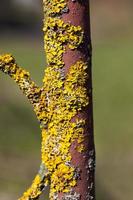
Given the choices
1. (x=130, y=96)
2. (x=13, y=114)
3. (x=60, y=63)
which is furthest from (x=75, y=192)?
(x=130, y=96)

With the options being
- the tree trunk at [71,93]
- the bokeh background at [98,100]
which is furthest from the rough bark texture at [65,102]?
the bokeh background at [98,100]

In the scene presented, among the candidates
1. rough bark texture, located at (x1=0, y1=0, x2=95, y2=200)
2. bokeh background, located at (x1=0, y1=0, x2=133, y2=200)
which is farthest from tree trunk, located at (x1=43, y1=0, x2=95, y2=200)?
bokeh background, located at (x1=0, y1=0, x2=133, y2=200)

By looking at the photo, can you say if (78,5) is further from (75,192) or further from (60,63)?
(75,192)

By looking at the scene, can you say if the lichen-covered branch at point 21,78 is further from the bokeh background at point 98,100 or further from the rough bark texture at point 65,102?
the bokeh background at point 98,100

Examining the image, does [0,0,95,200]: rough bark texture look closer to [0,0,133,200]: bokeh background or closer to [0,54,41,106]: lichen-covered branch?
[0,54,41,106]: lichen-covered branch

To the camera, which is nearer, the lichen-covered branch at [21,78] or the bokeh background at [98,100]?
the lichen-covered branch at [21,78]

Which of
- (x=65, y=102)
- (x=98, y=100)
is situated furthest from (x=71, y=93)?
(x=98, y=100)

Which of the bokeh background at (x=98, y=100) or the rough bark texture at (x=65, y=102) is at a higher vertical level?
the bokeh background at (x=98, y=100)

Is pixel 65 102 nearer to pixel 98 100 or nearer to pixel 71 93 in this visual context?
pixel 71 93
